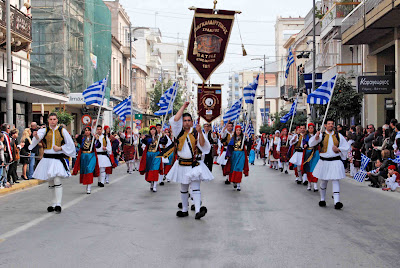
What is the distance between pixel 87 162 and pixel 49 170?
3.97m

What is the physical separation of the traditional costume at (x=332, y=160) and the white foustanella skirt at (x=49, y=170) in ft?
16.5

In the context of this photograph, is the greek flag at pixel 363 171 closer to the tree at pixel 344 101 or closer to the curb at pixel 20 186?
the tree at pixel 344 101

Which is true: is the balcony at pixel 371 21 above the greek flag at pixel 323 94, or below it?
above

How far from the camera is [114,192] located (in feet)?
48.9

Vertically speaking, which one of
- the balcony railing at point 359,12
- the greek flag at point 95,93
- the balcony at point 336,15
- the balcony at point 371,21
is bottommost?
the greek flag at point 95,93

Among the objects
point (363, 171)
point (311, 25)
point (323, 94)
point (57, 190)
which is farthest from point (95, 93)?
point (311, 25)

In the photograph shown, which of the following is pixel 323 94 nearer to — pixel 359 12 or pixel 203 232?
pixel 203 232

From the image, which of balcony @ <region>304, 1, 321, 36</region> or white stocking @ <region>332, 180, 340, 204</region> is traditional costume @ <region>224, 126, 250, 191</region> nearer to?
white stocking @ <region>332, 180, 340, 204</region>

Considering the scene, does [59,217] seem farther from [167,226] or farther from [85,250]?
[85,250]

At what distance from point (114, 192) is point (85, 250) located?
302 inches

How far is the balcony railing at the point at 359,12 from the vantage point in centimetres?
2381

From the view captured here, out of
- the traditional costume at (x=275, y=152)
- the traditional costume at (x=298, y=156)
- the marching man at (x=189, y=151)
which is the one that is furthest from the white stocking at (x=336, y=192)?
the traditional costume at (x=275, y=152)

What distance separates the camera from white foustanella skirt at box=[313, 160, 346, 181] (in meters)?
11.5

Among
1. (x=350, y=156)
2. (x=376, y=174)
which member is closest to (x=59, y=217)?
(x=376, y=174)
